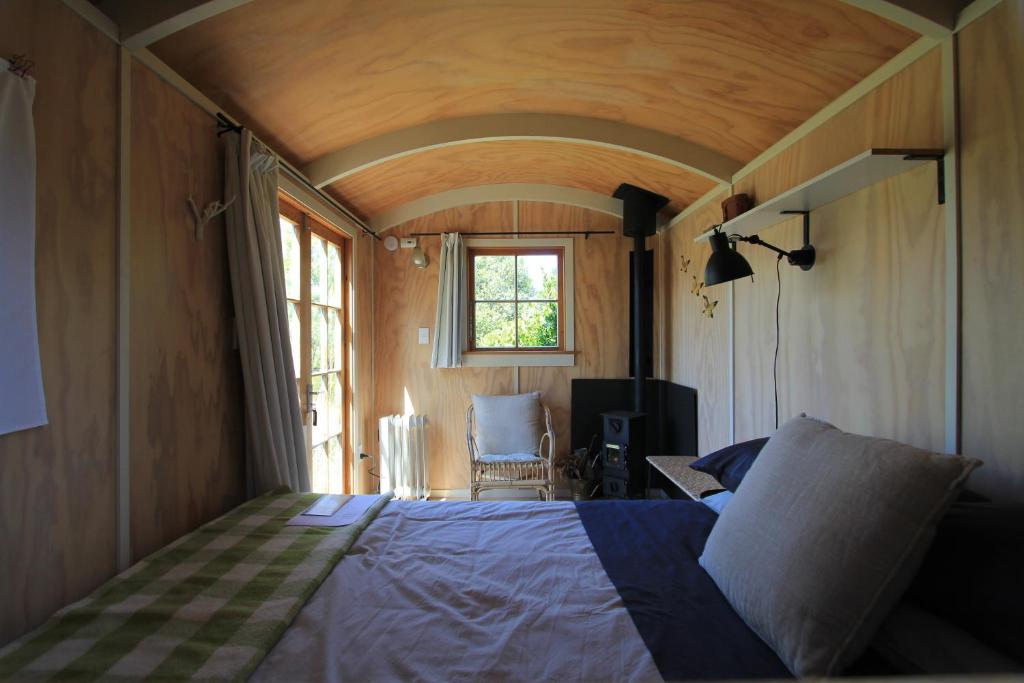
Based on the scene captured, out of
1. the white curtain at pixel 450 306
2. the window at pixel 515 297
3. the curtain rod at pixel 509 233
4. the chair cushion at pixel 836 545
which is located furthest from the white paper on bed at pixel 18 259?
the window at pixel 515 297

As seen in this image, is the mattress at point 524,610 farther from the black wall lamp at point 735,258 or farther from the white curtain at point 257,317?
the black wall lamp at point 735,258

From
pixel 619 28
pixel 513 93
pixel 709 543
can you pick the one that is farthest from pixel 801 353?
pixel 513 93

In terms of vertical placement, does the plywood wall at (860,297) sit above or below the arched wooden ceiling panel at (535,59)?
below

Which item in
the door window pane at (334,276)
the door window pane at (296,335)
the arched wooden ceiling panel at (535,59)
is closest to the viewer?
the arched wooden ceiling panel at (535,59)

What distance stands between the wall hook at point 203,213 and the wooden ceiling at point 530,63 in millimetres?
457

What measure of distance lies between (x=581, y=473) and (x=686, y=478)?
142 cm

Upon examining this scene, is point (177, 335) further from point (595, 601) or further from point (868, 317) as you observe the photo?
point (868, 317)

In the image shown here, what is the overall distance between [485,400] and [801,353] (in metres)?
2.31

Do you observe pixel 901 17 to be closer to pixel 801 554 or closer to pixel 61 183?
pixel 801 554

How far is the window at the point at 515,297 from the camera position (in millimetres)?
3809

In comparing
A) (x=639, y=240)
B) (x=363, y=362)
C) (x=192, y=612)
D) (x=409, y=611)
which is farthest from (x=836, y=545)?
(x=363, y=362)

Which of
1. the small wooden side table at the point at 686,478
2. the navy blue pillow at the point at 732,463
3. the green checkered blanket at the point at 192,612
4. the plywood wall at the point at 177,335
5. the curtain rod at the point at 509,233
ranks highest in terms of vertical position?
the curtain rod at the point at 509,233

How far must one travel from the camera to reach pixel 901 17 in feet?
3.94

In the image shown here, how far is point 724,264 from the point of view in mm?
1908
